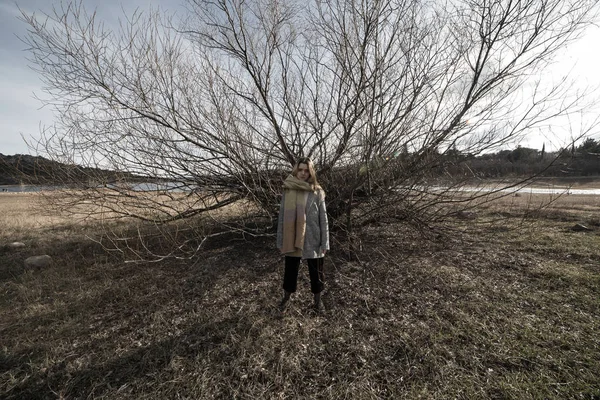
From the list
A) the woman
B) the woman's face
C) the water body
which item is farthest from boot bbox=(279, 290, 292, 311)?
the water body

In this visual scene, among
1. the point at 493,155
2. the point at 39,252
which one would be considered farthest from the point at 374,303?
the point at 39,252

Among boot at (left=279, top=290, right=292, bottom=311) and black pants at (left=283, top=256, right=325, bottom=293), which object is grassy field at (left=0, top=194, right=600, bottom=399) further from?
black pants at (left=283, top=256, right=325, bottom=293)

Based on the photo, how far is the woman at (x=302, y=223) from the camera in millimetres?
2840

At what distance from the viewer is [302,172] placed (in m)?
2.92

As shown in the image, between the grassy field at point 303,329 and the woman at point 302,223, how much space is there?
567mm

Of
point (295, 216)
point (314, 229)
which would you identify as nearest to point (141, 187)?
point (295, 216)

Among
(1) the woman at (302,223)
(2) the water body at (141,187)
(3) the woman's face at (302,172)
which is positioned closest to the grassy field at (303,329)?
(1) the woman at (302,223)

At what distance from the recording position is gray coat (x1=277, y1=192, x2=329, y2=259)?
9.47 feet

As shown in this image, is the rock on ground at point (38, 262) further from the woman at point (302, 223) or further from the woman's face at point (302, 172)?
the woman's face at point (302, 172)

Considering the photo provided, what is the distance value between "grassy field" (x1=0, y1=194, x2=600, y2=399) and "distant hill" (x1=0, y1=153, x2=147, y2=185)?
4.34 ft

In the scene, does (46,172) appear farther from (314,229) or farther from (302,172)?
(314,229)

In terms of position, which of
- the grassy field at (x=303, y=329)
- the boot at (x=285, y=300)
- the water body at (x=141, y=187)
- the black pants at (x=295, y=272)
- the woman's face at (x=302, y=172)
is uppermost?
the woman's face at (x=302, y=172)

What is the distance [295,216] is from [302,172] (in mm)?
458

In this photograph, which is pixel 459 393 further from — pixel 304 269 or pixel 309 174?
pixel 304 269
